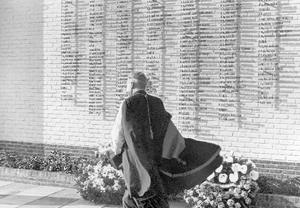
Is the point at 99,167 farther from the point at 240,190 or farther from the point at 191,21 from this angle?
the point at 191,21

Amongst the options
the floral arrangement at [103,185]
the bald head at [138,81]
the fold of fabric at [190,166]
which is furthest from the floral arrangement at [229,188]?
the bald head at [138,81]

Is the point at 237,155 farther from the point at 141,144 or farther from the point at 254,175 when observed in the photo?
the point at 141,144

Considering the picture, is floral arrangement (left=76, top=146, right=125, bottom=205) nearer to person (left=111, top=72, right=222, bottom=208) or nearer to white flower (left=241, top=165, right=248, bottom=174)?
white flower (left=241, top=165, right=248, bottom=174)

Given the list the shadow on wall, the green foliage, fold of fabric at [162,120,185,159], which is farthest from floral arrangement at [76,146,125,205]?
fold of fabric at [162,120,185,159]

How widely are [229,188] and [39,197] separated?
306 cm

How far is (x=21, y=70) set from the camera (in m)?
9.94

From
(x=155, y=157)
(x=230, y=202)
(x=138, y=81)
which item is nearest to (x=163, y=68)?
(x=230, y=202)

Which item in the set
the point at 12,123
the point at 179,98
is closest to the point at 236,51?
the point at 179,98

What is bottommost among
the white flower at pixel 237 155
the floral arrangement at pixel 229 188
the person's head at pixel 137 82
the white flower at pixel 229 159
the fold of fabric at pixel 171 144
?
the floral arrangement at pixel 229 188

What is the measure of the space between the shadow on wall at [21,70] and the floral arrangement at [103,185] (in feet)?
7.69

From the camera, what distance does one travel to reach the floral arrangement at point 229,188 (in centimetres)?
667

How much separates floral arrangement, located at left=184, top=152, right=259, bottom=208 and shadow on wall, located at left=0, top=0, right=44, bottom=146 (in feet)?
13.4

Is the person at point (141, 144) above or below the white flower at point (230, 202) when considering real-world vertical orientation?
above

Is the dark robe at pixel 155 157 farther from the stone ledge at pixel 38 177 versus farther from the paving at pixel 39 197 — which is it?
the stone ledge at pixel 38 177
